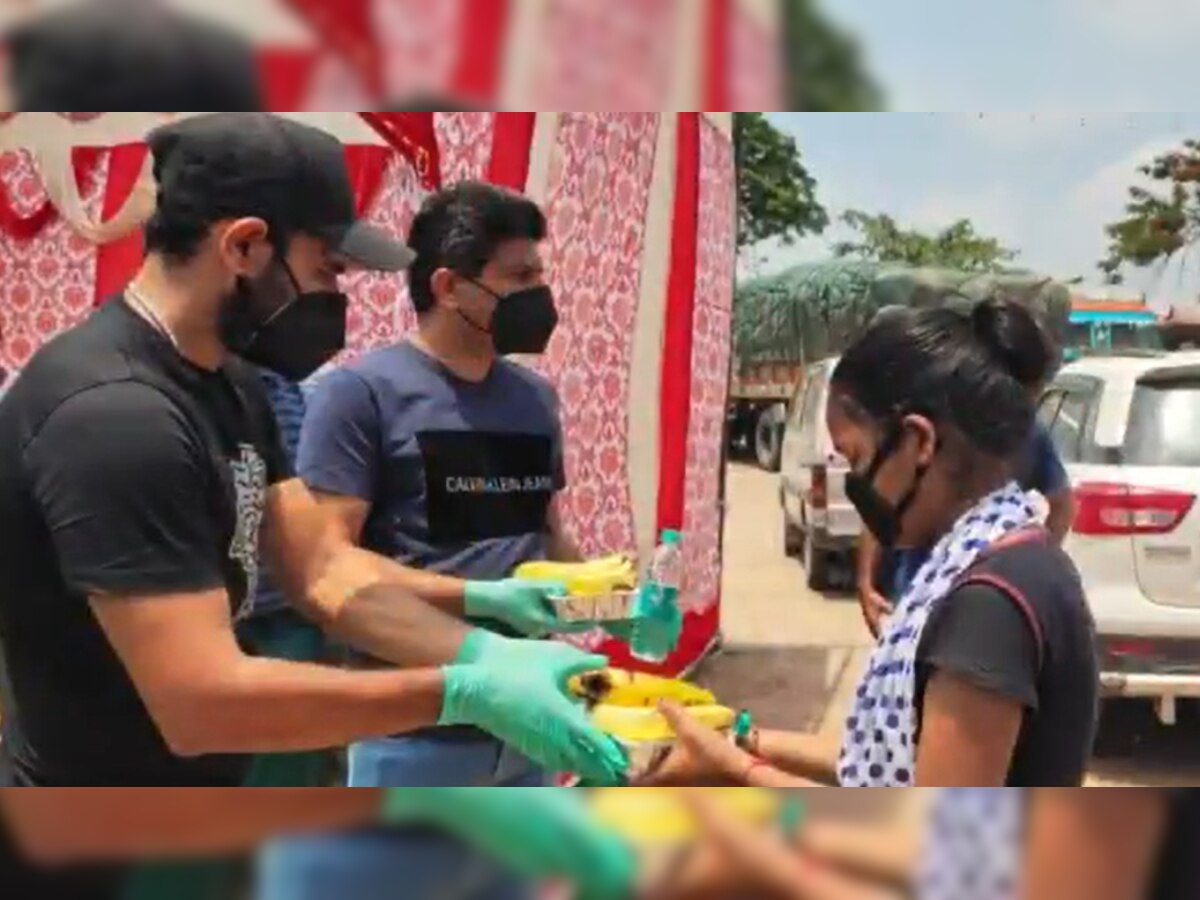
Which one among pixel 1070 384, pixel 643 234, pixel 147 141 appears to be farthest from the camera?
pixel 643 234

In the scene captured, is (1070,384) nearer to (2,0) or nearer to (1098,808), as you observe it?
(1098,808)

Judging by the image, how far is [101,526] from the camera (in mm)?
961

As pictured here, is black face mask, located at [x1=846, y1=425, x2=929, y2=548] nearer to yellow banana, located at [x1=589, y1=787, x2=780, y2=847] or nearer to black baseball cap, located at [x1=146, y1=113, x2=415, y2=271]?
yellow banana, located at [x1=589, y1=787, x2=780, y2=847]

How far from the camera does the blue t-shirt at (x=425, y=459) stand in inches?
59.8

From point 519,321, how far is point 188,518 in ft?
Answer: 2.51

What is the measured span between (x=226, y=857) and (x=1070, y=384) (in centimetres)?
214

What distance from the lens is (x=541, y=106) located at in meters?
1.04

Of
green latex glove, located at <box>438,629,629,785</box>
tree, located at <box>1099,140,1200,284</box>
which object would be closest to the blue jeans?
green latex glove, located at <box>438,629,629,785</box>

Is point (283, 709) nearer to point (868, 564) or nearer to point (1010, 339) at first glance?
point (1010, 339)

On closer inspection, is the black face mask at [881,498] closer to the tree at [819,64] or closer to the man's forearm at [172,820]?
the tree at [819,64]

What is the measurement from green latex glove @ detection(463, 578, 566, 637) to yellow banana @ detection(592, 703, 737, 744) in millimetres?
210

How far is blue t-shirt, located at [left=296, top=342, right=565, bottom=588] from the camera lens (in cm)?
152

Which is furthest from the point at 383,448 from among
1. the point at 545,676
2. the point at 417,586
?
the point at 545,676

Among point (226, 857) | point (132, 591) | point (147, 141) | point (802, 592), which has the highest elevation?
point (147, 141)
